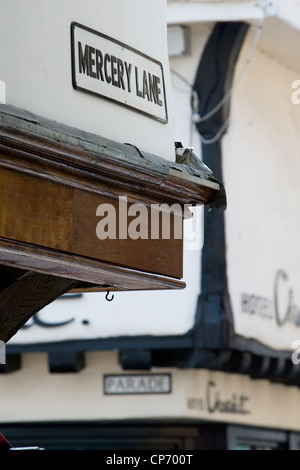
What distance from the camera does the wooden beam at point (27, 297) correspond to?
3.80m

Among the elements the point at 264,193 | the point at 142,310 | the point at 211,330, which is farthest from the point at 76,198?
the point at 264,193

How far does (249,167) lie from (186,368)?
2.00m

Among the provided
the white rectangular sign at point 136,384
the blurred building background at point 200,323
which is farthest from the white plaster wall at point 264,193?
the white rectangular sign at point 136,384

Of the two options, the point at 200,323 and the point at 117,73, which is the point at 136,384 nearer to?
the point at 200,323

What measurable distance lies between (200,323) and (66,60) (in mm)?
5815

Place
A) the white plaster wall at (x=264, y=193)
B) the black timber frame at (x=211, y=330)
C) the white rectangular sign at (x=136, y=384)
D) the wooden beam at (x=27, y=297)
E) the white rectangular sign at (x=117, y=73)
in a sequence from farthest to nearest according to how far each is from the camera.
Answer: the white plaster wall at (x=264, y=193)
the white rectangular sign at (x=136, y=384)
the black timber frame at (x=211, y=330)
the wooden beam at (x=27, y=297)
the white rectangular sign at (x=117, y=73)

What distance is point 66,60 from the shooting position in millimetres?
3465

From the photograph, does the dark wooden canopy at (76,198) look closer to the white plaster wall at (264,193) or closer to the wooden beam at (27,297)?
the wooden beam at (27,297)

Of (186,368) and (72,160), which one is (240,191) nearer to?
(186,368)

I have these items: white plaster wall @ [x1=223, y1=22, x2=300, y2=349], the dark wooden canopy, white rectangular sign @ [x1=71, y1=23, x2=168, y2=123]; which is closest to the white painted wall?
white rectangular sign @ [x1=71, y1=23, x2=168, y2=123]

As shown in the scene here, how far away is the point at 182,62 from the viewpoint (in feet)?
32.3

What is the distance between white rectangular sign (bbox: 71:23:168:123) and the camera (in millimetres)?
3537

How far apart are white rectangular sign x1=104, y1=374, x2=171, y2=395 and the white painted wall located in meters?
5.68
